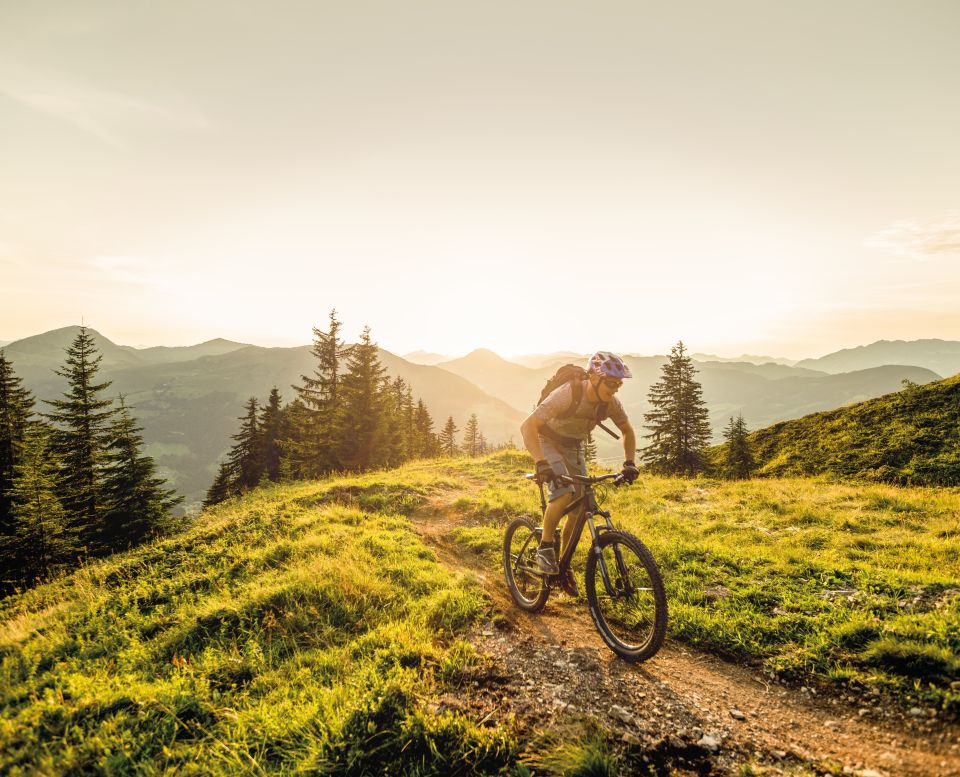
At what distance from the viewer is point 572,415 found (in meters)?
6.35

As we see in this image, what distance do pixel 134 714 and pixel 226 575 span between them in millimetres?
4168

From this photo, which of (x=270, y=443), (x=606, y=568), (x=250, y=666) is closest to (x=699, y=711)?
(x=606, y=568)

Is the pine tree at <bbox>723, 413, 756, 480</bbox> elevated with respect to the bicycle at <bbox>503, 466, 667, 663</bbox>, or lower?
lower

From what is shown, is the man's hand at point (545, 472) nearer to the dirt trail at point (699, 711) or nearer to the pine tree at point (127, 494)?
the dirt trail at point (699, 711)

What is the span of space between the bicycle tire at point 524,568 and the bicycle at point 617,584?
0.03m

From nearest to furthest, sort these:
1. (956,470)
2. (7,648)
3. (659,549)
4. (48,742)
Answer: (48,742) < (7,648) < (659,549) < (956,470)

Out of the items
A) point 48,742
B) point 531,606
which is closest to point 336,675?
point 48,742

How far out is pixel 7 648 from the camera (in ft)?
17.9

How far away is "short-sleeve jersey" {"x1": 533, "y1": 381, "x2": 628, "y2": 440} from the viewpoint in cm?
630

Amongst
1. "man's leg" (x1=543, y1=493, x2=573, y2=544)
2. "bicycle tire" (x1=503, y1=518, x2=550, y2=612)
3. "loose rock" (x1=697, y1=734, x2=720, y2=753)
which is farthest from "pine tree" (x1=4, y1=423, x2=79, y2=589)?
"loose rock" (x1=697, y1=734, x2=720, y2=753)

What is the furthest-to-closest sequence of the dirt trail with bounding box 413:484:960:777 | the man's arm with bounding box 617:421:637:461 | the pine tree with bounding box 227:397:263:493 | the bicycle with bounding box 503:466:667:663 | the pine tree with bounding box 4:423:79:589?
the pine tree with bounding box 227:397:263:493 → the pine tree with bounding box 4:423:79:589 → the man's arm with bounding box 617:421:637:461 → the bicycle with bounding box 503:466:667:663 → the dirt trail with bounding box 413:484:960:777

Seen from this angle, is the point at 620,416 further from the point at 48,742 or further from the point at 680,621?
the point at 48,742

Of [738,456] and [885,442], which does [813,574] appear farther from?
[738,456]

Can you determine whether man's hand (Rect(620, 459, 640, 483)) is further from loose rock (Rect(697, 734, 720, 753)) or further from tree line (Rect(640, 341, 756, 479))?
tree line (Rect(640, 341, 756, 479))
